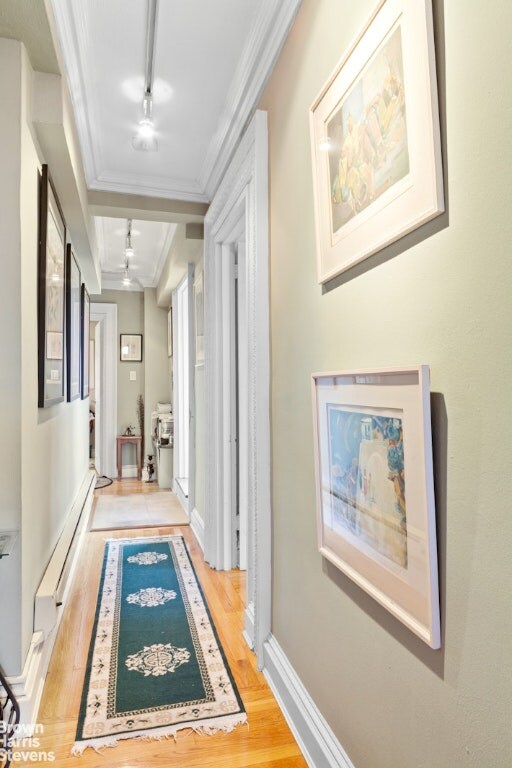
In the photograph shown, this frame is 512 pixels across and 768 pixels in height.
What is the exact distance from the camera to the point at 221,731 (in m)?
1.66

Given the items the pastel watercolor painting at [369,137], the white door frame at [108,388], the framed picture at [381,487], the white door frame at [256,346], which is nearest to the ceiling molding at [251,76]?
the white door frame at [256,346]

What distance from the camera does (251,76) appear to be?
207 cm

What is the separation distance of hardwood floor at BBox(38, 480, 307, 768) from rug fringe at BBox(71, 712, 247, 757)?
0.7 inches

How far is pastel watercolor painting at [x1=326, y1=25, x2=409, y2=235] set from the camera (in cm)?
101

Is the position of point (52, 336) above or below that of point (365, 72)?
below

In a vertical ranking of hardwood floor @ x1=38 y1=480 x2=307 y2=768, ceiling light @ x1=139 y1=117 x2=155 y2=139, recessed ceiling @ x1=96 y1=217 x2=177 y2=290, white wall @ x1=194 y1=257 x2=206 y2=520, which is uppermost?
recessed ceiling @ x1=96 y1=217 x2=177 y2=290

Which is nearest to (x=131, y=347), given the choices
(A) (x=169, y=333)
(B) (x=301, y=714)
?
(A) (x=169, y=333)

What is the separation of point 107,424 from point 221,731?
5072 millimetres

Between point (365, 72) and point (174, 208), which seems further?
point (174, 208)

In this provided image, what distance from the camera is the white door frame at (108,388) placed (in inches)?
249

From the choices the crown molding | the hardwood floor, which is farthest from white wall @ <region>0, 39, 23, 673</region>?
the hardwood floor

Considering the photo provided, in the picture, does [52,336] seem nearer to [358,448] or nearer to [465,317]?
[358,448]

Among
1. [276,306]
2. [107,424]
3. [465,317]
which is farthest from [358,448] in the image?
[107,424]

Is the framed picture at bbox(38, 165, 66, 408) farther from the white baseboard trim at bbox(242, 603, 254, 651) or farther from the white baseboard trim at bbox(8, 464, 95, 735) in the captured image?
the white baseboard trim at bbox(242, 603, 254, 651)
